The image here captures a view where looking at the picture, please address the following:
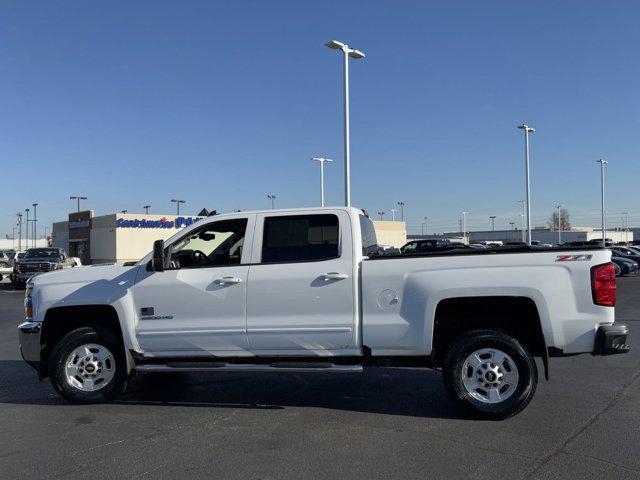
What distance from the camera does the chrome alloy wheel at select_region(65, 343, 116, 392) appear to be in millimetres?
6480

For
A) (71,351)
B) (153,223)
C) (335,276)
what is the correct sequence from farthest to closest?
(153,223) → (71,351) → (335,276)

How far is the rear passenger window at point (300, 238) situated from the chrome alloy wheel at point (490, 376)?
1.71 metres

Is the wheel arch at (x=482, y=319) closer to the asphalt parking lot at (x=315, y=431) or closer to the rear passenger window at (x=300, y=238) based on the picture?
the asphalt parking lot at (x=315, y=431)

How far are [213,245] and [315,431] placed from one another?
237 cm

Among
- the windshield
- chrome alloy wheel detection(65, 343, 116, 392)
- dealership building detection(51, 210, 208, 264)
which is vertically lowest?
chrome alloy wheel detection(65, 343, 116, 392)

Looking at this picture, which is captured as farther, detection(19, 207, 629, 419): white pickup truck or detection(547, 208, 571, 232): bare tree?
detection(547, 208, 571, 232): bare tree

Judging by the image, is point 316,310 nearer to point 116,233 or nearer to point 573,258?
point 573,258

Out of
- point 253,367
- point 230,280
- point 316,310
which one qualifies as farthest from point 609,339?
point 230,280

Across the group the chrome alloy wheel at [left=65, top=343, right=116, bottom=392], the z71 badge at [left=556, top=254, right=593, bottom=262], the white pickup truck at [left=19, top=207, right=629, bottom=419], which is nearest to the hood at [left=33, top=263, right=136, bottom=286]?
the white pickup truck at [left=19, top=207, right=629, bottom=419]

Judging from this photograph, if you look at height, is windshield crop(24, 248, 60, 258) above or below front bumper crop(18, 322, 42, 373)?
above

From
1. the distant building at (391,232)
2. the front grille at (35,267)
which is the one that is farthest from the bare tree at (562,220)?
the front grille at (35,267)

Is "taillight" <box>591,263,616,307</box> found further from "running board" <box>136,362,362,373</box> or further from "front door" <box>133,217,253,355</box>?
"front door" <box>133,217,253,355</box>

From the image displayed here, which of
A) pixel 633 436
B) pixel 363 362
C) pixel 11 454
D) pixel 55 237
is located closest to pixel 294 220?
pixel 363 362

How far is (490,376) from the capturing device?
574 centimetres
